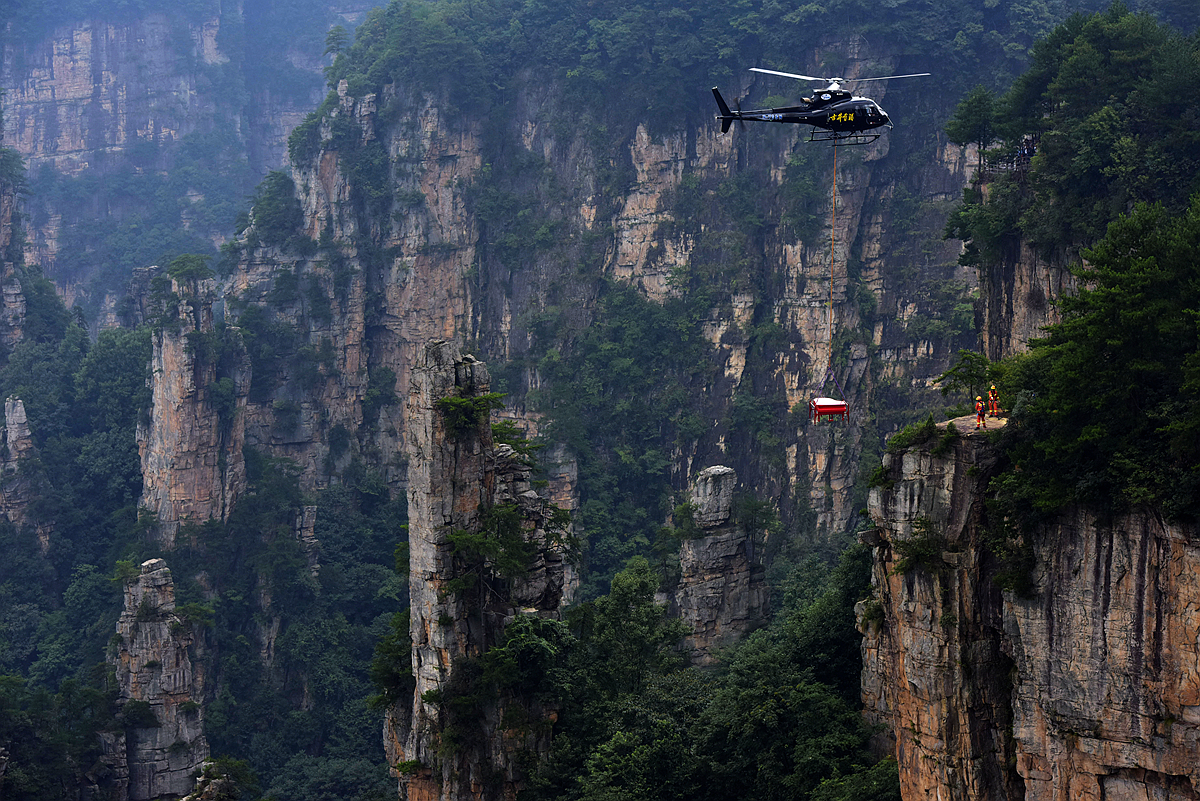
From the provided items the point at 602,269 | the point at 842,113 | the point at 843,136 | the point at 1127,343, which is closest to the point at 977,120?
the point at 843,136

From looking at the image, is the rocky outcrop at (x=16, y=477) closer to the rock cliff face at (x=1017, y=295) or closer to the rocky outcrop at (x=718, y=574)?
the rocky outcrop at (x=718, y=574)

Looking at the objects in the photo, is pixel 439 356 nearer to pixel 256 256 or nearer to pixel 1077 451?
pixel 1077 451

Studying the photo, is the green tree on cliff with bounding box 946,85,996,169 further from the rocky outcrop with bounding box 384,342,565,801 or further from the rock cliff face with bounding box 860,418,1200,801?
the rock cliff face with bounding box 860,418,1200,801

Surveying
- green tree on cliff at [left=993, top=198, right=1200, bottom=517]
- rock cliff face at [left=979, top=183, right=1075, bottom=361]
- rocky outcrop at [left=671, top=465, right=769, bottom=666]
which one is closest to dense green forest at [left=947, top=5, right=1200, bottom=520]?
green tree on cliff at [left=993, top=198, right=1200, bottom=517]

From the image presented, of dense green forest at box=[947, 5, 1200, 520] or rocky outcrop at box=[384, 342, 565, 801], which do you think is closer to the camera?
dense green forest at box=[947, 5, 1200, 520]

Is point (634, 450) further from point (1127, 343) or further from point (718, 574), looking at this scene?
point (1127, 343)

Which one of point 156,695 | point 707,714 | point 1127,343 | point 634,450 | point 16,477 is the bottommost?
point 156,695

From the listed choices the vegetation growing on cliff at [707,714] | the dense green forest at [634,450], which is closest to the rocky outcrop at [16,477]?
the dense green forest at [634,450]
